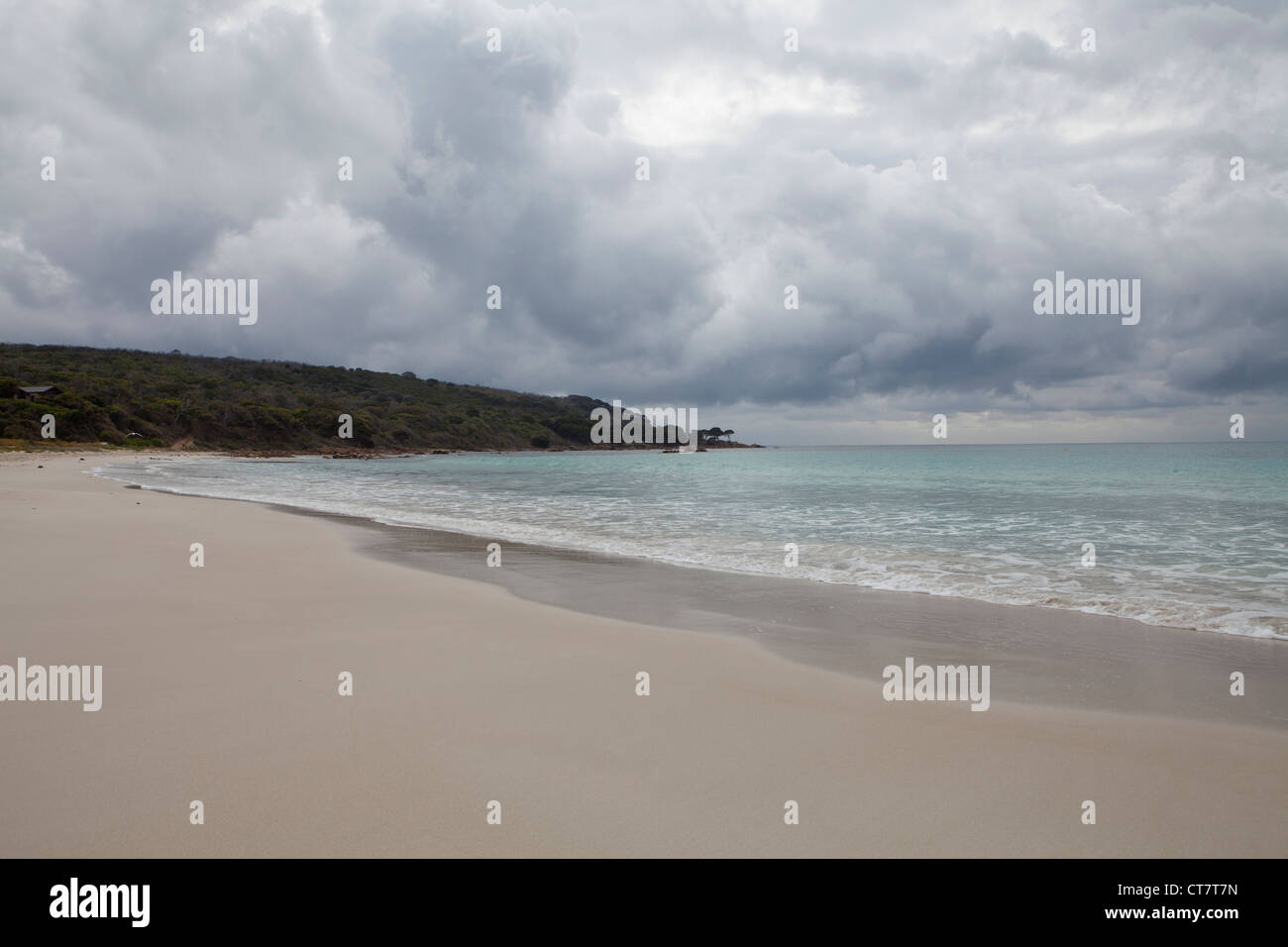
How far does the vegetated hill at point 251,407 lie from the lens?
66188mm

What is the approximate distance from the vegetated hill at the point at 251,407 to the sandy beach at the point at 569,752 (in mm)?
64780

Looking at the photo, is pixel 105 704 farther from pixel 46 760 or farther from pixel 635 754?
pixel 635 754

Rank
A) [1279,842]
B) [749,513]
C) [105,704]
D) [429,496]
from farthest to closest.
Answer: [429,496], [749,513], [105,704], [1279,842]

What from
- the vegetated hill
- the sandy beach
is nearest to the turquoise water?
the sandy beach

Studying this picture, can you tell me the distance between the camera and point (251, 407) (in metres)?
89.1

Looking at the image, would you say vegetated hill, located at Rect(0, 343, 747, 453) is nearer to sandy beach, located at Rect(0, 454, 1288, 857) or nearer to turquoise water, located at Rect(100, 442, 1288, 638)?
turquoise water, located at Rect(100, 442, 1288, 638)

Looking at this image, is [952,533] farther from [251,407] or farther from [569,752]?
[251,407]

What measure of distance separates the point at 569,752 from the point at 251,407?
99.7 m

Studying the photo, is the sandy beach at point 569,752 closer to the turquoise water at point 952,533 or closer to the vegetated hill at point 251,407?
the turquoise water at point 952,533

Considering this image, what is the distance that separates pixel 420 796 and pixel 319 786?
1.59ft

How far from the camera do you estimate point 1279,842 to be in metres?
2.80

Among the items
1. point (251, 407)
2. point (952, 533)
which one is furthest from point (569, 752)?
point (251, 407)
